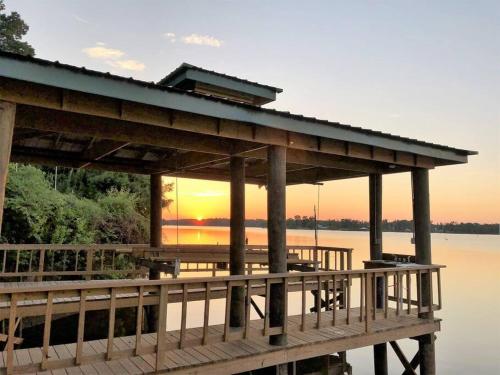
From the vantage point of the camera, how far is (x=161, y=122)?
16.0 ft

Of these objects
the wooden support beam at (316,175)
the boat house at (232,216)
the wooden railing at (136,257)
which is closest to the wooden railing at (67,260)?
the wooden railing at (136,257)

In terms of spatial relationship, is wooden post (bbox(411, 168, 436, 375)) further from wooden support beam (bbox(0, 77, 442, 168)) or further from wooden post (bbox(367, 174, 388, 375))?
wooden post (bbox(367, 174, 388, 375))

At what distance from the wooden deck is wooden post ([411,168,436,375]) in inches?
21.7

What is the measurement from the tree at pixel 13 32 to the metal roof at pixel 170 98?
2149cm

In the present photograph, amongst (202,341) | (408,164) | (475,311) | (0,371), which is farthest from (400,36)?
(475,311)

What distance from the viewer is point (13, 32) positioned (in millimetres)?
23406

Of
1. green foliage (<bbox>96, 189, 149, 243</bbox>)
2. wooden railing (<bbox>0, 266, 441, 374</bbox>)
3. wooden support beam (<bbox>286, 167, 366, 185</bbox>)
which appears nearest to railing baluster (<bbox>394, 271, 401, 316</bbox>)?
wooden railing (<bbox>0, 266, 441, 374</bbox>)

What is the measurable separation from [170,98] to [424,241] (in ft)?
18.5

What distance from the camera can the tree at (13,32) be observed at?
71.4 ft

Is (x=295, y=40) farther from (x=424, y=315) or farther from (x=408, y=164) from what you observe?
(x=424, y=315)

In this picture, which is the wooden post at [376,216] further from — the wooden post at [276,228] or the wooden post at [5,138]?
the wooden post at [5,138]

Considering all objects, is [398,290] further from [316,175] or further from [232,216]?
[316,175]

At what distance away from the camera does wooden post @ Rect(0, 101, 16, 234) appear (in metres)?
3.73

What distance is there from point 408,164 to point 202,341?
5.15m
